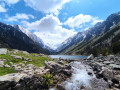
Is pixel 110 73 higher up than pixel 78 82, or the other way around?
pixel 110 73

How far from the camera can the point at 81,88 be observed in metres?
13.4

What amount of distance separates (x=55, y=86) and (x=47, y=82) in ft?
5.76

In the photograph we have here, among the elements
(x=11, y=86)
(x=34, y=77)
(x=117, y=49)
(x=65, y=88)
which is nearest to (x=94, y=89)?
(x=65, y=88)

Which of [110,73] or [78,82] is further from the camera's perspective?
[110,73]

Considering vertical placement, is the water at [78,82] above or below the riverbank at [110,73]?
below

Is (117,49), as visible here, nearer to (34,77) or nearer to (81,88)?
(81,88)

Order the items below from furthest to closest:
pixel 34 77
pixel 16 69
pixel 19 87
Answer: pixel 16 69, pixel 34 77, pixel 19 87

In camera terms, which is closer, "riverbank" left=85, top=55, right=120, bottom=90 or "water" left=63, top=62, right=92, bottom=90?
"water" left=63, top=62, right=92, bottom=90

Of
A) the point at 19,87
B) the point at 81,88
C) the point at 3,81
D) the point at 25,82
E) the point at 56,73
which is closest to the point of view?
the point at 3,81

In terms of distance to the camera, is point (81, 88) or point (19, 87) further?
point (81, 88)

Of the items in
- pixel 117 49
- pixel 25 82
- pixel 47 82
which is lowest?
pixel 47 82

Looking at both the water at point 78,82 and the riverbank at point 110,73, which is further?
the riverbank at point 110,73

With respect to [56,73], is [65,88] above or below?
below

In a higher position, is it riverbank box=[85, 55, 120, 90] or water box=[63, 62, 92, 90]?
riverbank box=[85, 55, 120, 90]
